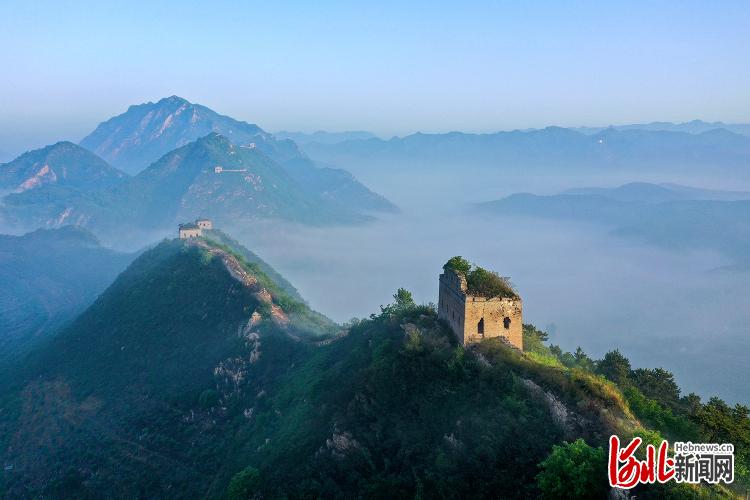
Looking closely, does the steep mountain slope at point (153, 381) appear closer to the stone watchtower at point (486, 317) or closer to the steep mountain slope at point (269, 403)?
the steep mountain slope at point (269, 403)

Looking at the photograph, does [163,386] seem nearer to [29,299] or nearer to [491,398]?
[491,398]

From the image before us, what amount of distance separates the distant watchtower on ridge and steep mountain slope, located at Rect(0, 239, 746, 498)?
1.57 metres

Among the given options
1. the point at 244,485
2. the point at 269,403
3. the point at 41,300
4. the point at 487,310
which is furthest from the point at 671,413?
the point at 41,300

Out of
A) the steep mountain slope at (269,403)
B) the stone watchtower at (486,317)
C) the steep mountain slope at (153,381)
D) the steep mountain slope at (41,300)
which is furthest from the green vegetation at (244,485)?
the steep mountain slope at (41,300)

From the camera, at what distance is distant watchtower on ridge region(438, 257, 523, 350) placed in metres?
44.2

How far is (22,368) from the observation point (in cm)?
9544

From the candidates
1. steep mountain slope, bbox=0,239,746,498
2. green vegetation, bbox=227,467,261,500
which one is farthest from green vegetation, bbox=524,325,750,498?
green vegetation, bbox=227,467,261,500

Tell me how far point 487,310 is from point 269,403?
31241mm

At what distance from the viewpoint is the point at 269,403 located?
62.5 meters

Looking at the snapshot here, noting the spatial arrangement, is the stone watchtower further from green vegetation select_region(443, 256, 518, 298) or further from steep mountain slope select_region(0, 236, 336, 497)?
steep mountain slope select_region(0, 236, 336, 497)

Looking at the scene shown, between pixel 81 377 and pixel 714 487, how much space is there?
284 feet

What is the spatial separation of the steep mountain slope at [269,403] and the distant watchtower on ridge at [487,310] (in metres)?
1.57

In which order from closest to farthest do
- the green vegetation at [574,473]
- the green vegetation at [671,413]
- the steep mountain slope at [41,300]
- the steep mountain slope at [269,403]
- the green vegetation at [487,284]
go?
the green vegetation at [574,473] < the green vegetation at [671,413] < the steep mountain slope at [269,403] < the green vegetation at [487,284] < the steep mountain slope at [41,300]

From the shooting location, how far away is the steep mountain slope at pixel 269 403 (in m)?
34.2
